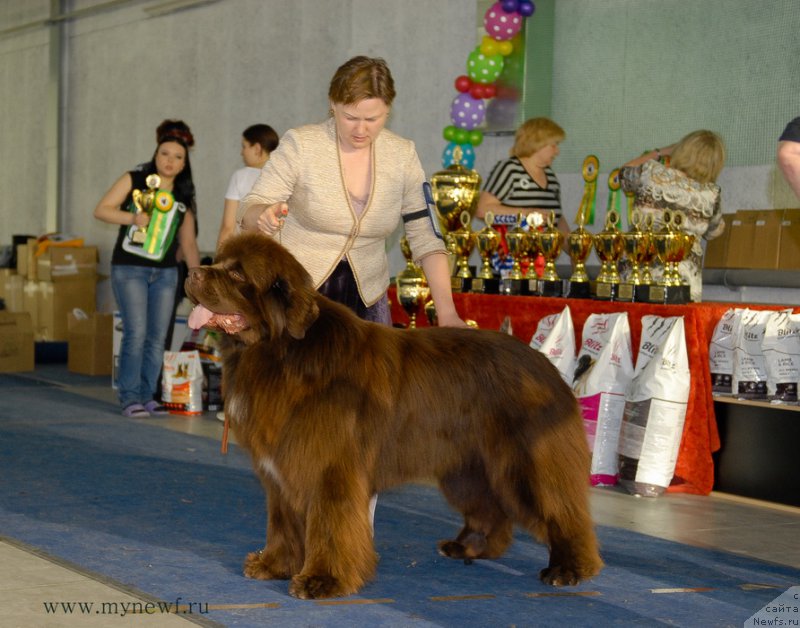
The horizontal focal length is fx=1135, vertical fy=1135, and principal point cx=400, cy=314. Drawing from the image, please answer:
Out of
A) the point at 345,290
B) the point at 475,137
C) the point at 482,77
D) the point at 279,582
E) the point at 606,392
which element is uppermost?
the point at 482,77

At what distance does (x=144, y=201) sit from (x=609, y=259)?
2988mm

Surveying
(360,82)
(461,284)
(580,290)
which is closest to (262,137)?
(461,284)

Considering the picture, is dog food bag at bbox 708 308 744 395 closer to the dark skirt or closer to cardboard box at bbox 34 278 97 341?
the dark skirt

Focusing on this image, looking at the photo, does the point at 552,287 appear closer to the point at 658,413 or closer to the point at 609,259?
the point at 609,259

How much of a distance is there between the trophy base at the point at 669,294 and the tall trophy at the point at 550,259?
0.67 meters

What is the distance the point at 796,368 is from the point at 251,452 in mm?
2878

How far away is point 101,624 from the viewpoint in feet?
9.61

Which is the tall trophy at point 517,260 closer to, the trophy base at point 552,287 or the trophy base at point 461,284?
the trophy base at point 552,287

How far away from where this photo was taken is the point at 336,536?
3158 millimetres

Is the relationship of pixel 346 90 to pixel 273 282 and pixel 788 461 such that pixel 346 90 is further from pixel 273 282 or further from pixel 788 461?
pixel 788 461

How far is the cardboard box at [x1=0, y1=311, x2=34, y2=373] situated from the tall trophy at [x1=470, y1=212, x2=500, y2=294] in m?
5.12

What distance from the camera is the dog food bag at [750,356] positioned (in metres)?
5.16

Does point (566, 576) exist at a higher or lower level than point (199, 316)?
lower

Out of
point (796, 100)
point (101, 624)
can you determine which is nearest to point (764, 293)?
point (796, 100)
